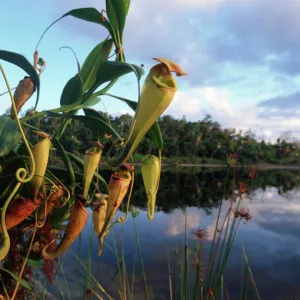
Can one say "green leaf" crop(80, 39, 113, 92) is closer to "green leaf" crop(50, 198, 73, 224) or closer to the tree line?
"green leaf" crop(50, 198, 73, 224)

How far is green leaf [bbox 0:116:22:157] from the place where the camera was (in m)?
0.34

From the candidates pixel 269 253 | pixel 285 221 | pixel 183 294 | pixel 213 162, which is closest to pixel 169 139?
pixel 213 162

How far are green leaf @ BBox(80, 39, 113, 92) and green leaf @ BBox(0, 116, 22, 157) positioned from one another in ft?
0.56

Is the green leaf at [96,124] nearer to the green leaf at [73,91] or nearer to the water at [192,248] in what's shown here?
the green leaf at [73,91]

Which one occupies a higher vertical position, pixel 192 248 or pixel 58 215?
pixel 58 215

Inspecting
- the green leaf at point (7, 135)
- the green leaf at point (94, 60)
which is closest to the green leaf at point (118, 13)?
the green leaf at point (94, 60)

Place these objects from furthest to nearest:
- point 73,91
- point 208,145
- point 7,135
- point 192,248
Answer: point 208,145
point 192,248
point 73,91
point 7,135

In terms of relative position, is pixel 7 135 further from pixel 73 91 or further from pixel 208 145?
pixel 208 145

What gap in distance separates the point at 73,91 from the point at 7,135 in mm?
140

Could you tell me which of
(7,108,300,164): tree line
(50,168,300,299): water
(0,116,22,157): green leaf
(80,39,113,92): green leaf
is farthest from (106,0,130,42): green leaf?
(7,108,300,164): tree line

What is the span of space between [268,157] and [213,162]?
578 centimetres

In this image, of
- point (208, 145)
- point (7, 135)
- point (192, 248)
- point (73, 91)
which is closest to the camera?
point (7, 135)

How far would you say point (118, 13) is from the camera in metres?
0.43

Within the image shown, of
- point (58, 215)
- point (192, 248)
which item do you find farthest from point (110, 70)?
point (192, 248)
